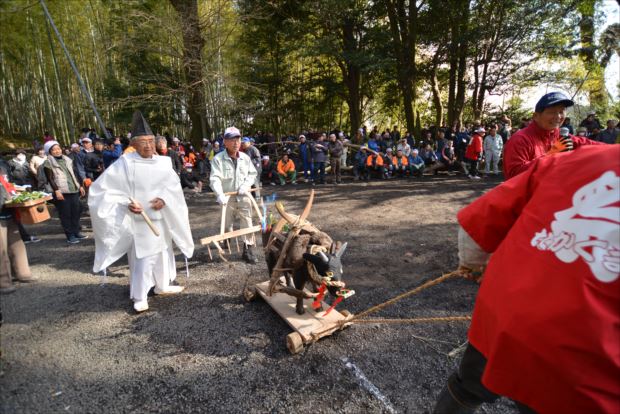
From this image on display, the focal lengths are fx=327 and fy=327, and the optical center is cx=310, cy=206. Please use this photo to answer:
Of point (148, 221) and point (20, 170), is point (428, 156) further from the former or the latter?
point (20, 170)

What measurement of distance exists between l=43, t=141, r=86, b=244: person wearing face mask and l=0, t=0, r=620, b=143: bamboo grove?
7094 mm

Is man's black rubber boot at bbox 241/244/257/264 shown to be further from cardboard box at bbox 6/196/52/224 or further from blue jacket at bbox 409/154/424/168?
blue jacket at bbox 409/154/424/168

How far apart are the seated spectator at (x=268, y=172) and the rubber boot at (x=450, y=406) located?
1262cm

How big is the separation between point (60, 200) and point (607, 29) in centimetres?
2360

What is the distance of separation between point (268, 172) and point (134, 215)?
10.1 metres

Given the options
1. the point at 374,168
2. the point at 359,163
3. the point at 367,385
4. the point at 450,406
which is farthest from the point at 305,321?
the point at 374,168

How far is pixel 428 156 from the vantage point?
1436cm

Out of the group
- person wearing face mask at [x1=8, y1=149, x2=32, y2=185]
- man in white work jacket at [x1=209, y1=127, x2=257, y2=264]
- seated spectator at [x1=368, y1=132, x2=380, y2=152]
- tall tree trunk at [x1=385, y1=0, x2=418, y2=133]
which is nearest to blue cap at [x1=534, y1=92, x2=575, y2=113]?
man in white work jacket at [x1=209, y1=127, x2=257, y2=264]

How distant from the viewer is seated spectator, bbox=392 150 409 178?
13.9m

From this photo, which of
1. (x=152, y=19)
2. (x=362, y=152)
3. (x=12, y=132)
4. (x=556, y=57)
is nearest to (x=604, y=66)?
(x=556, y=57)

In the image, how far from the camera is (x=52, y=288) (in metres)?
5.07

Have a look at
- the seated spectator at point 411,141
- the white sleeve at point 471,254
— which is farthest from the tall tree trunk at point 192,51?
the white sleeve at point 471,254

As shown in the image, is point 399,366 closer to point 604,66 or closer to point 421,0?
point 421,0

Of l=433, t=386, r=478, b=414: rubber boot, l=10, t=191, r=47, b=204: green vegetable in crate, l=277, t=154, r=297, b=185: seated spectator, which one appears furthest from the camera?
l=277, t=154, r=297, b=185: seated spectator
